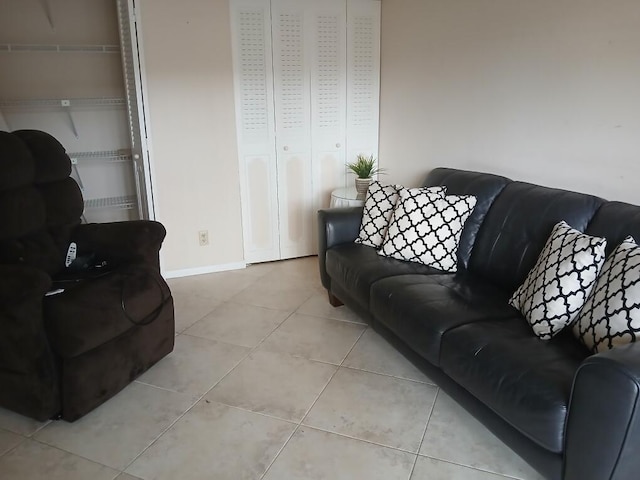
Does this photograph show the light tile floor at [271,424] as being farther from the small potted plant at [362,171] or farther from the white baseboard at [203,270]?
the small potted plant at [362,171]

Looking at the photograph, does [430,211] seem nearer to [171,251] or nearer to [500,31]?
[500,31]

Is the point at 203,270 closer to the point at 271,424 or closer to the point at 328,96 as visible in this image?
the point at 328,96

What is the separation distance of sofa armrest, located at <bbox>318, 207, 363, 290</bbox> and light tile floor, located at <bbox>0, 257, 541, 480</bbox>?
49cm

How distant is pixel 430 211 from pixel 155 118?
6.29ft

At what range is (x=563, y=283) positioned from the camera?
1.79 m

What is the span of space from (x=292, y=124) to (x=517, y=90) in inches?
61.9

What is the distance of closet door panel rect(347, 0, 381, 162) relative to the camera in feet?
11.8

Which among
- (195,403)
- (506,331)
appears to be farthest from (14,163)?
(506,331)

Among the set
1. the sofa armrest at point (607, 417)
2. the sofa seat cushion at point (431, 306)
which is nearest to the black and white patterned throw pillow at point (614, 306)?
the sofa armrest at point (607, 417)

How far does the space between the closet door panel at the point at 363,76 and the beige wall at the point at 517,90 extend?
0.25 feet

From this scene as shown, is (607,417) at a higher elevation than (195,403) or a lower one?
higher

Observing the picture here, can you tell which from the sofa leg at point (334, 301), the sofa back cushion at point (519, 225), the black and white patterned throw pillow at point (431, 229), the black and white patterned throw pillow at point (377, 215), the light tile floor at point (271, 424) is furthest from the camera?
the sofa leg at point (334, 301)

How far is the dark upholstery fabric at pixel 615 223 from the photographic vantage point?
1891 millimetres

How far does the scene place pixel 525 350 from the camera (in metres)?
1.68
